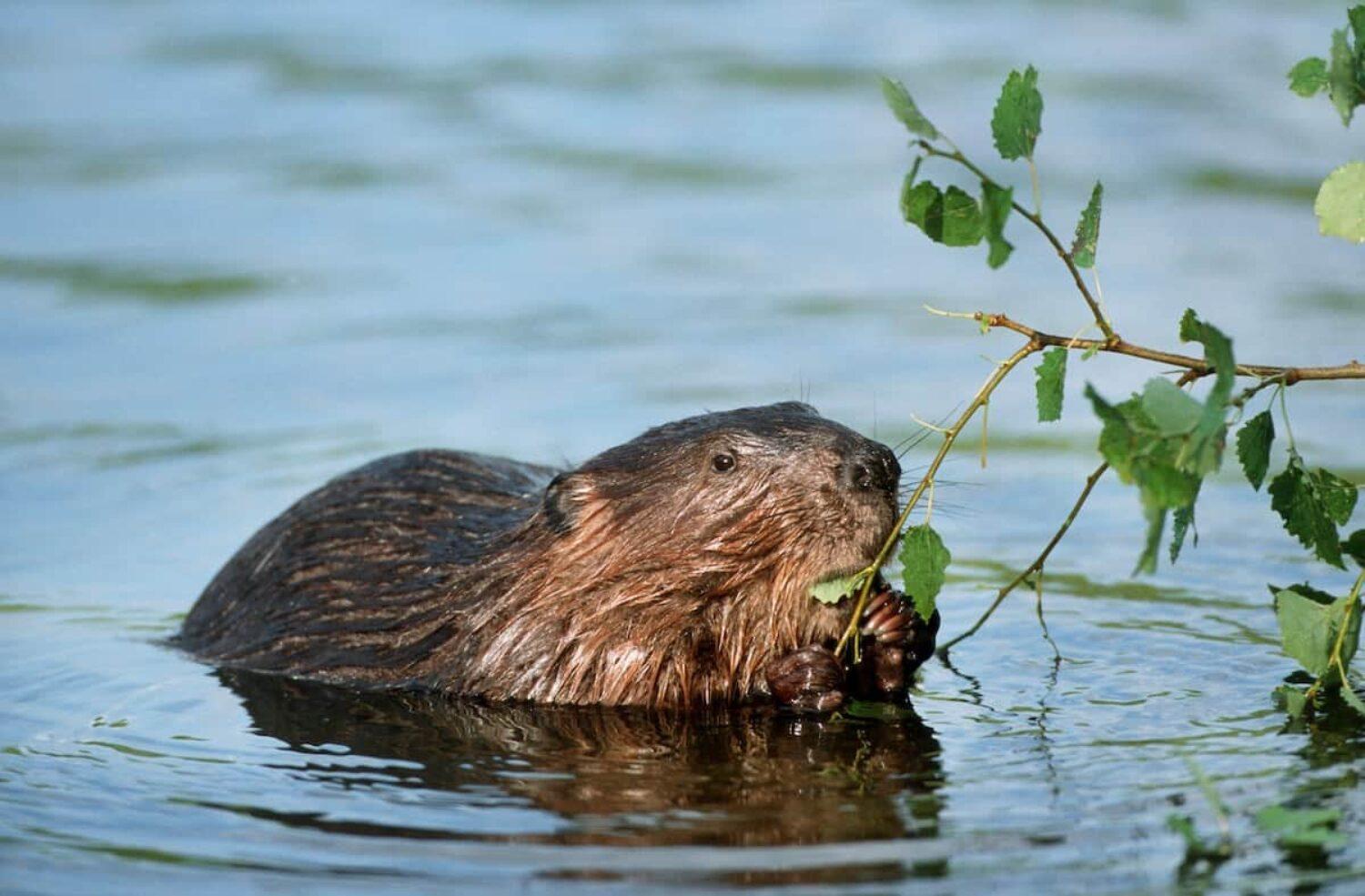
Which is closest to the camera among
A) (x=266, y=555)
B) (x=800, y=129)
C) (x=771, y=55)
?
(x=266, y=555)

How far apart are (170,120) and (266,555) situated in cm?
888

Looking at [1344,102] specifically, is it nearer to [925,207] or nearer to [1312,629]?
[925,207]

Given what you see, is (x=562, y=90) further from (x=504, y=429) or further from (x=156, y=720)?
(x=156, y=720)

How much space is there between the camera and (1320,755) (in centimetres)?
587

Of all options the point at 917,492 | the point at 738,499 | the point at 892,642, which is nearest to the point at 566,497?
the point at 738,499

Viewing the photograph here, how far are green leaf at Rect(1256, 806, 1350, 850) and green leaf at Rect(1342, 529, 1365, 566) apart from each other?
113 centimetres

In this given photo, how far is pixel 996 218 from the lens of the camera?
5.38 m

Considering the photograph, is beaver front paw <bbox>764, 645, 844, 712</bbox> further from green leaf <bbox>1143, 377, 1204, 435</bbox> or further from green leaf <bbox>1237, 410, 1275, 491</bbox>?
green leaf <bbox>1143, 377, 1204, 435</bbox>

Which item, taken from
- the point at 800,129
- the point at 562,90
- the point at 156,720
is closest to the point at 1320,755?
the point at 156,720

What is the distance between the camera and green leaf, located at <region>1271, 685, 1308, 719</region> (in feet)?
20.2

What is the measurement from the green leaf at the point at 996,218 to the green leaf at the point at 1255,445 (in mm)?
955

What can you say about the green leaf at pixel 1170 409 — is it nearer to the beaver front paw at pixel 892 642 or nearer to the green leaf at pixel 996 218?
the green leaf at pixel 996 218

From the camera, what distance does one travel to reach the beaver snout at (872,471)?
21.0 ft

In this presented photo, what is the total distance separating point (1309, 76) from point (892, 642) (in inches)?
78.8
